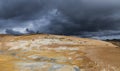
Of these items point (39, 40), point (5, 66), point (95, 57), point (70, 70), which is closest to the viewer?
point (70, 70)

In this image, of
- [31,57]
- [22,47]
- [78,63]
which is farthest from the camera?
[22,47]

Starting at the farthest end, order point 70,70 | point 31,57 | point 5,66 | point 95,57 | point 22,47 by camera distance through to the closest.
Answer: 1. point 22,47
2. point 31,57
3. point 95,57
4. point 5,66
5. point 70,70

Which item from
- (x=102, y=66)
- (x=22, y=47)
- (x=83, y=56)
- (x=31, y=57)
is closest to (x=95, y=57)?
(x=83, y=56)

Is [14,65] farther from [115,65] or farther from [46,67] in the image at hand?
[115,65]

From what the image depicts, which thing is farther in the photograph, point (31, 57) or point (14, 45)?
point (14, 45)

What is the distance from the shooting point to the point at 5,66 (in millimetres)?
46031

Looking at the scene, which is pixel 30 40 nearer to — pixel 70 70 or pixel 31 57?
pixel 31 57

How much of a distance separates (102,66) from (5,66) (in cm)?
1858

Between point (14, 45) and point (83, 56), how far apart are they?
1478 inches

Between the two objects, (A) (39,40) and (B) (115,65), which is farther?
(A) (39,40)

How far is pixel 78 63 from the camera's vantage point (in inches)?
1944

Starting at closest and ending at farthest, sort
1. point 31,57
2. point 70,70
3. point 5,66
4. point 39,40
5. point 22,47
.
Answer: point 70,70 < point 5,66 < point 31,57 < point 22,47 < point 39,40

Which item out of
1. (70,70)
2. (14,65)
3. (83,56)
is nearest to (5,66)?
(14,65)

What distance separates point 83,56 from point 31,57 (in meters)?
13.6
